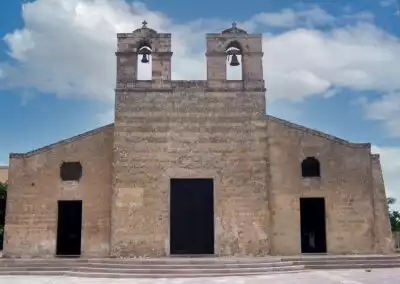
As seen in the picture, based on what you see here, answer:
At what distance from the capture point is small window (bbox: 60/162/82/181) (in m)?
19.7

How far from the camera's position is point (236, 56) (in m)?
19.8

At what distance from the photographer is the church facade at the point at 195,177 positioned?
1872 cm

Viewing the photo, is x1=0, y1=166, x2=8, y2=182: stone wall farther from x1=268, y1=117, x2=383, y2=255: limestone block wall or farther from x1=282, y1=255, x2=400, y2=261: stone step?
x1=282, y1=255, x2=400, y2=261: stone step

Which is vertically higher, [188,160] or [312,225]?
[188,160]

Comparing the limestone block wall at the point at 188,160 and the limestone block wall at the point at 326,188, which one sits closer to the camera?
the limestone block wall at the point at 188,160

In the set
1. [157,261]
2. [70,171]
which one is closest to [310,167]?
[157,261]

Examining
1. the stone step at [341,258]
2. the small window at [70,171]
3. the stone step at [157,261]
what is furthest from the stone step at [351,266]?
the small window at [70,171]

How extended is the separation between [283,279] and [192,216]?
5445mm

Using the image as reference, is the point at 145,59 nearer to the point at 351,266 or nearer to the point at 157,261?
the point at 157,261

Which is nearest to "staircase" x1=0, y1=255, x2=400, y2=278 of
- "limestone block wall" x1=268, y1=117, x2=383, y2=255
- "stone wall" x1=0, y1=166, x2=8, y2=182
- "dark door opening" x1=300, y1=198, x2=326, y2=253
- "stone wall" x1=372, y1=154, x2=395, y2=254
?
"limestone block wall" x1=268, y1=117, x2=383, y2=255

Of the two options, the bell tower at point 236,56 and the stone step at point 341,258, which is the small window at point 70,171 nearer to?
the bell tower at point 236,56

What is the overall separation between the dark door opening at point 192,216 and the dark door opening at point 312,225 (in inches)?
144

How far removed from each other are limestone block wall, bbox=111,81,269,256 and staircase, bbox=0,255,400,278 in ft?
6.00

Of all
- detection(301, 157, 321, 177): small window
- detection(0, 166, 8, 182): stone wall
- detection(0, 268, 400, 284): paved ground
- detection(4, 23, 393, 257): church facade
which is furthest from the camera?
detection(0, 166, 8, 182): stone wall
